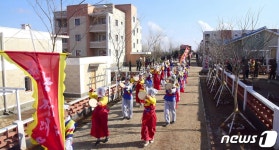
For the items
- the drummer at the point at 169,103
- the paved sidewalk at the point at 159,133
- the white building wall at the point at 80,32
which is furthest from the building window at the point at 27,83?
the white building wall at the point at 80,32

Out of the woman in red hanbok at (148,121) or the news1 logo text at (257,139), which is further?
the woman in red hanbok at (148,121)

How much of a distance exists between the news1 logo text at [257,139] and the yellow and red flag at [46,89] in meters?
4.96

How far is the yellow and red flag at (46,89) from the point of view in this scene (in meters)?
4.66

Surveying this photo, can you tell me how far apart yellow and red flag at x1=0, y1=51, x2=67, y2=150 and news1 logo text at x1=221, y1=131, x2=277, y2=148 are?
496 cm

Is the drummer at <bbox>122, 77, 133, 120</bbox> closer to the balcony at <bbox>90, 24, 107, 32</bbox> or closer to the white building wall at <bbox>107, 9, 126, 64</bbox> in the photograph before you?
the white building wall at <bbox>107, 9, 126, 64</bbox>

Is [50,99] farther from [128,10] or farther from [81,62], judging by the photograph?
[128,10]

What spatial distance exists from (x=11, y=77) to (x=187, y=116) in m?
9.04

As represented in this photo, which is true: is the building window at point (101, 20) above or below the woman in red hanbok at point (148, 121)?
above

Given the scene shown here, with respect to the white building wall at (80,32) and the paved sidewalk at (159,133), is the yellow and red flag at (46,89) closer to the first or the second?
the paved sidewalk at (159,133)

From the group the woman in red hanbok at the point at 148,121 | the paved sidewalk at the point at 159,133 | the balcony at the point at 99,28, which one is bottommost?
the paved sidewalk at the point at 159,133

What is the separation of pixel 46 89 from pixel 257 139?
616 centimetres

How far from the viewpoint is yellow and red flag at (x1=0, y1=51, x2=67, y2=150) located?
466 cm

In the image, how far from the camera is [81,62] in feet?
57.1

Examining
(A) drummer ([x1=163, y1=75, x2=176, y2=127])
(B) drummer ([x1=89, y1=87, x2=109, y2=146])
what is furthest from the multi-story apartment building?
(B) drummer ([x1=89, y1=87, x2=109, y2=146])
